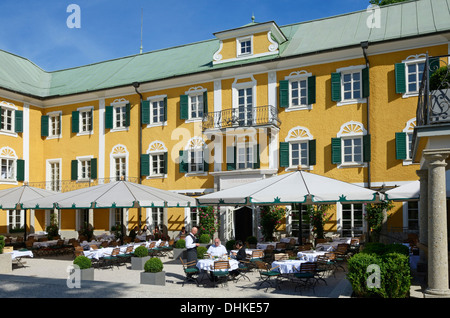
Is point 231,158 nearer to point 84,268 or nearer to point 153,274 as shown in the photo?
point 84,268

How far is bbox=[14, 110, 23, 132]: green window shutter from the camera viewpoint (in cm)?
2635

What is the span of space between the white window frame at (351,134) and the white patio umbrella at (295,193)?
7783 millimetres

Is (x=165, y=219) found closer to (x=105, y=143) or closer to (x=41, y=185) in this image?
(x=105, y=143)

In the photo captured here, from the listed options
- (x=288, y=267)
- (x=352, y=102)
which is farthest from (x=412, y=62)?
(x=288, y=267)

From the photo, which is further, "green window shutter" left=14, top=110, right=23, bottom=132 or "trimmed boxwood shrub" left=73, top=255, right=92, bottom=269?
"green window shutter" left=14, top=110, right=23, bottom=132

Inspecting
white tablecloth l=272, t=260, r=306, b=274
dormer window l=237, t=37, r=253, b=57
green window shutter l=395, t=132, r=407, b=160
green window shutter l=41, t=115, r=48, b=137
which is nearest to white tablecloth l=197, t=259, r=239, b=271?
white tablecloth l=272, t=260, r=306, b=274

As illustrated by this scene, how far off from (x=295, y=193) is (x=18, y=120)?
814 inches

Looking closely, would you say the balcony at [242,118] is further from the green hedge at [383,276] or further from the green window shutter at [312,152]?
the green hedge at [383,276]

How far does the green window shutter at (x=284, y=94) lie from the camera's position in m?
21.5

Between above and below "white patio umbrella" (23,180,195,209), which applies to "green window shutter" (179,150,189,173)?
above

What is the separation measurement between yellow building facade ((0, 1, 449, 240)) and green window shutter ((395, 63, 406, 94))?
0.04 metres

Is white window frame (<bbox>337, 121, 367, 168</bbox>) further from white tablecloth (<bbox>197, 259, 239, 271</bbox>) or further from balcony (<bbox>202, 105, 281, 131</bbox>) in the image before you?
white tablecloth (<bbox>197, 259, 239, 271</bbox>)

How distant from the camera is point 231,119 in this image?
22.4 m

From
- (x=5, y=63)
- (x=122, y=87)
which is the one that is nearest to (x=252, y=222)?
(x=122, y=87)
